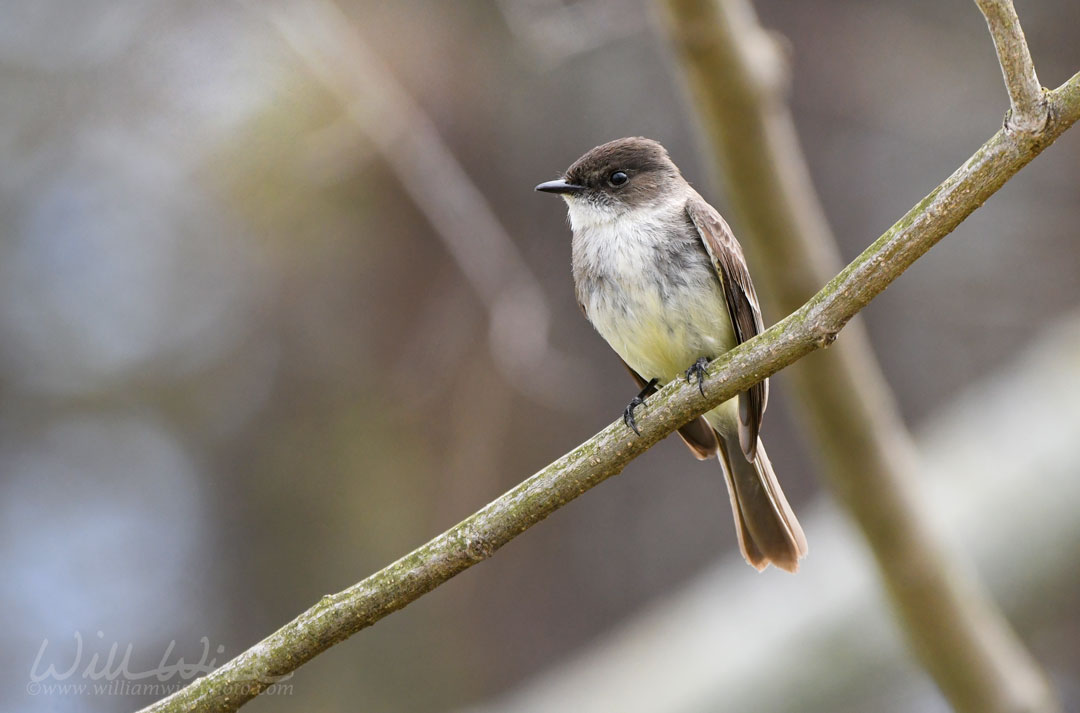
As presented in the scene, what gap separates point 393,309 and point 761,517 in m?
2.76

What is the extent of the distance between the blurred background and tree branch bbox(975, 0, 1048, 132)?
2.95 metres

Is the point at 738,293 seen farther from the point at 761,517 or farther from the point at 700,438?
the point at 761,517

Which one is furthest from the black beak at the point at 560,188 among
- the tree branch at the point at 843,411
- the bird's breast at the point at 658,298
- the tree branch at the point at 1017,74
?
the tree branch at the point at 1017,74

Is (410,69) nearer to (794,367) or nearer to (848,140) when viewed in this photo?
(848,140)

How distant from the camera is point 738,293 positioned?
12.0ft

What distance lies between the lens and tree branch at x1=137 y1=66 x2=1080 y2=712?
2.25 m

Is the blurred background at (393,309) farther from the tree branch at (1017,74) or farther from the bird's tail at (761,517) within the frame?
the tree branch at (1017,74)

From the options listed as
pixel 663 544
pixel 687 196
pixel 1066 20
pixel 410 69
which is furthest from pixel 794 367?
pixel 1066 20

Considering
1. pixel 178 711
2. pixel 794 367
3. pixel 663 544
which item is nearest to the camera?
pixel 178 711

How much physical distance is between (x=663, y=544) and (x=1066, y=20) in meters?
3.53

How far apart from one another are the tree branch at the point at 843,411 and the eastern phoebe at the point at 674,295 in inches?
5.9

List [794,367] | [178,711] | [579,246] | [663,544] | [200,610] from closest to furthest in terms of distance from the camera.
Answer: [178,711]
[794,367]
[579,246]
[663,544]
[200,610]

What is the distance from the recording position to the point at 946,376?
5.72 meters

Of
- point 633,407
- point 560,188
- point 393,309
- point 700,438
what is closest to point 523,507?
point 633,407
